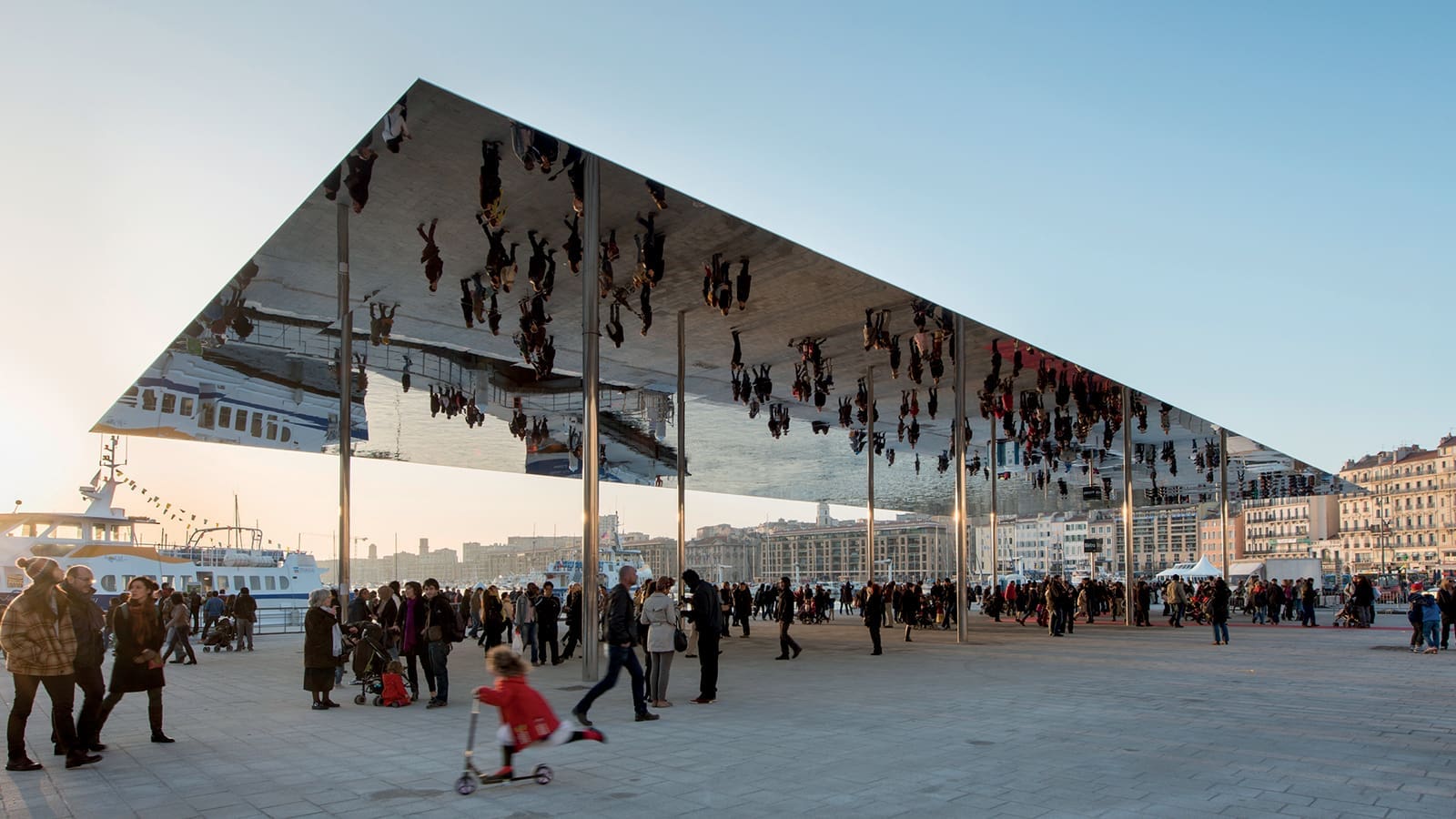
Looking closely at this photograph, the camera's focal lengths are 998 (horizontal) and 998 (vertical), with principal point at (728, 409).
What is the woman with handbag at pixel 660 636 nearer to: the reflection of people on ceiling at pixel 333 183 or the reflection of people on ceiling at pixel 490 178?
the reflection of people on ceiling at pixel 490 178

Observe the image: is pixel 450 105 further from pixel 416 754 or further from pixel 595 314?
pixel 416 754

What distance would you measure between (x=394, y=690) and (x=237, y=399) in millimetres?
13094

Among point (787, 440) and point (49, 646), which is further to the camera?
point (787, 440)

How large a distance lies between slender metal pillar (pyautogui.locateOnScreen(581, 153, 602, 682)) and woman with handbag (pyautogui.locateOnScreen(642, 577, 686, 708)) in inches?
81.7

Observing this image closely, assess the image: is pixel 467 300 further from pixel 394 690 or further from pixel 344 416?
pixel 394 690

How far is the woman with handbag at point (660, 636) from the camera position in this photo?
994cm

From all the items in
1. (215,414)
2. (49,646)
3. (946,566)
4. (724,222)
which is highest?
(724,222)

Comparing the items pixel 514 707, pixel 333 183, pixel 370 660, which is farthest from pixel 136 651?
pixel 333 183

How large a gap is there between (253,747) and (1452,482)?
14553 cm

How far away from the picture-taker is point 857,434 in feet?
102

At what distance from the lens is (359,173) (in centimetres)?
1156

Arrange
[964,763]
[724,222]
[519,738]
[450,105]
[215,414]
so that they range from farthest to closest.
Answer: [215,414] → [724,222] → [450,105] → [964,763] → [519,738]

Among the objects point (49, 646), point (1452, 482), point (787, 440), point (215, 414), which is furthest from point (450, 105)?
point (1452, 482)

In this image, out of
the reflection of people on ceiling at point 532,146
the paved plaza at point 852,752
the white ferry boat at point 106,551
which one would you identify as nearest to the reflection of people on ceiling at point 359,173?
the reflection of people on ceiling at point 532,146
